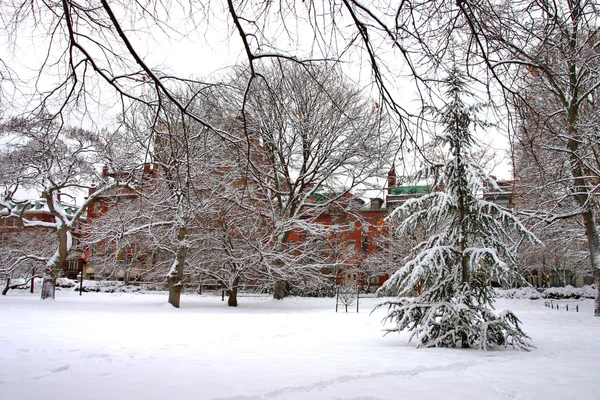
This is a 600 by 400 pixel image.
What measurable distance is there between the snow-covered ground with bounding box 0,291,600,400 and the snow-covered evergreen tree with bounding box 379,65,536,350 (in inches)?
17.2

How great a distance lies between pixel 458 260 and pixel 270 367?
4450mm

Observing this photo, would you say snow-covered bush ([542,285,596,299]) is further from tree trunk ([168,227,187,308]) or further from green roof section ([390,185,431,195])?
tree trunk ([168,227,187,308])

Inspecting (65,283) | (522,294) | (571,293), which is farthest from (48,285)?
(571,293)

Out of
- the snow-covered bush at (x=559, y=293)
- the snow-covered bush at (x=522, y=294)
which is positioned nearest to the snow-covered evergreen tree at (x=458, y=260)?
the snow-covered bush at (x=559, y=293)

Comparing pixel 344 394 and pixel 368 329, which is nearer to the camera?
pixel 344 394

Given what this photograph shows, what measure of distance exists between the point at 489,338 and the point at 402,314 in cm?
155

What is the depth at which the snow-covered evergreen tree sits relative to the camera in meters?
7.84

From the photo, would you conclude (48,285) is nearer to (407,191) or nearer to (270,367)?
(407,191)

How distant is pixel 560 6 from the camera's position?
5.66 metres

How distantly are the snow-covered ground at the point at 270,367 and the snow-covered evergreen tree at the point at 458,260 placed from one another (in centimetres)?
44

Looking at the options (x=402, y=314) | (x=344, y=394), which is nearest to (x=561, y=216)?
(x=402, y=314)

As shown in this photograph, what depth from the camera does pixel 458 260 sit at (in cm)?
848

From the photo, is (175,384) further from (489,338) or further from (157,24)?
(489,338)

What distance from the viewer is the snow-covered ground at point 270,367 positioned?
4527 mm
